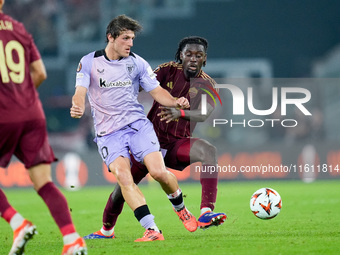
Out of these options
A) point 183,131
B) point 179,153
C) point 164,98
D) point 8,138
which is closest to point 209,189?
point 179,153

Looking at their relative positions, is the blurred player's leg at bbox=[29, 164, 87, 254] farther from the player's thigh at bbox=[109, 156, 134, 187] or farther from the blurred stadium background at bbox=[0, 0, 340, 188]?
the blurred stadium background at bbox=[0, 0, 340, 188]

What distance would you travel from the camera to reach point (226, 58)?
→ 1154 inches

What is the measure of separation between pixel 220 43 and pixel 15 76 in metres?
24.8

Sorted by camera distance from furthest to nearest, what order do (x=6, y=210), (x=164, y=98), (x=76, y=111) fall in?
(x=164, y=98), (x=76, y=111), (x=6, y=210)

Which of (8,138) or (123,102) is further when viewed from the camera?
(123,102)

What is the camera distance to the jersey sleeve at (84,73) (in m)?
6.48

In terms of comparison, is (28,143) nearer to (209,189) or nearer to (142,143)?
(142,143)

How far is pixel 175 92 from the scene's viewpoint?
750 centimetres

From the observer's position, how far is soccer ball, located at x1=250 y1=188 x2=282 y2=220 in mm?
7309

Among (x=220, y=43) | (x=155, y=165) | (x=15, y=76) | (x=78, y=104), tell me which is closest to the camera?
(x=15, y=76)

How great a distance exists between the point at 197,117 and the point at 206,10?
2326cm

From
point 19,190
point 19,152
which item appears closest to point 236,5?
point 19,190

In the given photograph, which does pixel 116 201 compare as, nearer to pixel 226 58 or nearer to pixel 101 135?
pixel 101 135

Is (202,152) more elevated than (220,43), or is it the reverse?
(220,43)
